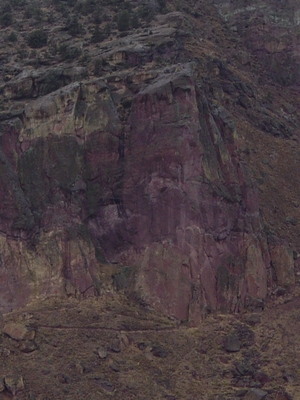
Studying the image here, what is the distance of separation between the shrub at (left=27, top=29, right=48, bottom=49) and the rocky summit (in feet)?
35.7

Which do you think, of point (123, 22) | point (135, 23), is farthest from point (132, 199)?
point (135, 23)

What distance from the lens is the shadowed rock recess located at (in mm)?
61375

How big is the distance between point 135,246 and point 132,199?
9.84 ft

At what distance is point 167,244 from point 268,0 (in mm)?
53510

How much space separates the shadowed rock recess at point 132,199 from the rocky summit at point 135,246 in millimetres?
87

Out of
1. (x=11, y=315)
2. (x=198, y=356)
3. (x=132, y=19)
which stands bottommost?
(x=198, y=356)

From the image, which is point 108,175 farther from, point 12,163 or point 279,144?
point 279,144

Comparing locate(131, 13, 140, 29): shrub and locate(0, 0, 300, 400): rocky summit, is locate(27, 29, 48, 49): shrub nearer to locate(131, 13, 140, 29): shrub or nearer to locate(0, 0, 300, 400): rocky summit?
locate(131, 13, 140, 29): shrub

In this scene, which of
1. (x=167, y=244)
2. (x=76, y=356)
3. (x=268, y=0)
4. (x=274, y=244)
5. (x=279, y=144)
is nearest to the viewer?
(x=76, y=356)

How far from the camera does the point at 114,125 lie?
65000 mm

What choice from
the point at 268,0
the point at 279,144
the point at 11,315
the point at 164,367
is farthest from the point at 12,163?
the point at 268,0

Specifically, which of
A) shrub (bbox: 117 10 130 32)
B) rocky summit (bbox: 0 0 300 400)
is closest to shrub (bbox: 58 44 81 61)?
rocky summit (bbox: 0 0 300 400)

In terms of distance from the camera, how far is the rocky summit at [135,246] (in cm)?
5700

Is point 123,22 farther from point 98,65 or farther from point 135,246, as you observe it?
point 135,246
